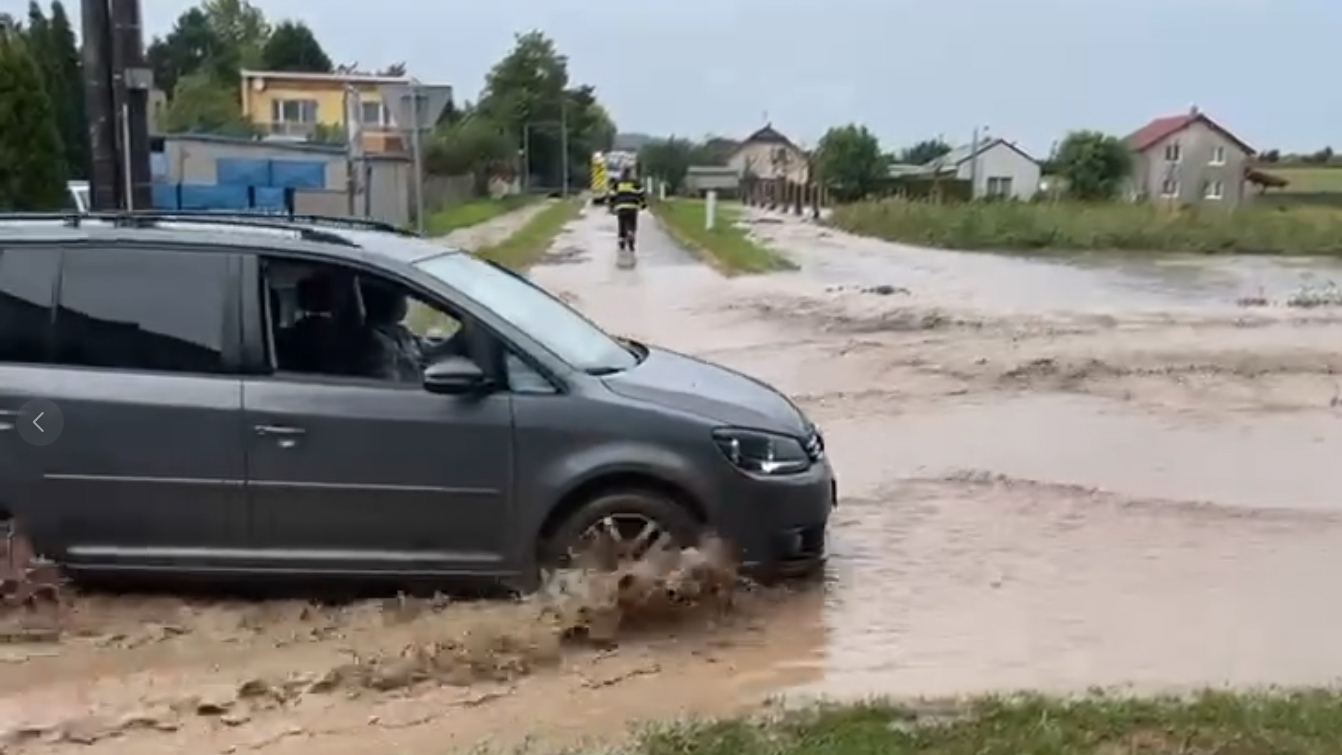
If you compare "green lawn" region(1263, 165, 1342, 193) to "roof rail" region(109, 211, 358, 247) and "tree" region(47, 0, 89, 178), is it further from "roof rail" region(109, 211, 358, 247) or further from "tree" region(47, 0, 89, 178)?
"roof rail" region(109, 211, 358, 247)

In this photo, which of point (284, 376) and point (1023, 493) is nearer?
point (284, 376)

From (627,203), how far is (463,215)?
22.9 m

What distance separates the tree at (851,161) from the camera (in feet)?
239

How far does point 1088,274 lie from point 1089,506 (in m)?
20.2

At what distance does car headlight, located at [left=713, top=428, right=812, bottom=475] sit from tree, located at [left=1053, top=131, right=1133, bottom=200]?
62.2 meters

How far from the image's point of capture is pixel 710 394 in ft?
22.6

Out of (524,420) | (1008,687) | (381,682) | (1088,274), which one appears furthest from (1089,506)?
(1088,274)

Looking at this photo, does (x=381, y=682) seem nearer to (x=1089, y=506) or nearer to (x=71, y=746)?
(x=71, y=746)

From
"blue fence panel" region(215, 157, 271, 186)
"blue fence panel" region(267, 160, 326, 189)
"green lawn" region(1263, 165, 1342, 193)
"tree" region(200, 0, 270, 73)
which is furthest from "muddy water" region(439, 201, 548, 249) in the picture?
"tree" region(200, 0, 270, 73)

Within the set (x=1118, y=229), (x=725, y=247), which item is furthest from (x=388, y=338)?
(x=1118, y=229)

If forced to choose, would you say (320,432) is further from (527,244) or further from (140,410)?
(527,244)

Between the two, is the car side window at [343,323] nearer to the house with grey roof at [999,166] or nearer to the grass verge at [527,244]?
the grass verge at [527,244]

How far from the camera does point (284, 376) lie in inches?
261

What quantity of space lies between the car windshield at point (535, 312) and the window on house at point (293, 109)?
72.4 m
